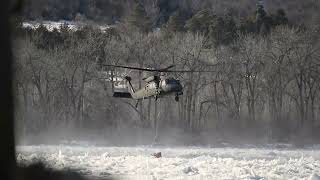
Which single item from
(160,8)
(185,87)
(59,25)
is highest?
(160,8)

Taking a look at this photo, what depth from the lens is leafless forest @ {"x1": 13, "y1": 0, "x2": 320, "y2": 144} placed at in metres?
51.0

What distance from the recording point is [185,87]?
53.6 meters

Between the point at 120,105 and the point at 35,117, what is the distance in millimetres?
7510

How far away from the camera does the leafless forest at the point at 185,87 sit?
2009 inches

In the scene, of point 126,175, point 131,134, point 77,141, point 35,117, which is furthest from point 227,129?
point 126,175

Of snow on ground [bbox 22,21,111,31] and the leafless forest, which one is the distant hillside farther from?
the leafless forest

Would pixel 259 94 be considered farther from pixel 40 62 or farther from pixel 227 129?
pixel 40 62

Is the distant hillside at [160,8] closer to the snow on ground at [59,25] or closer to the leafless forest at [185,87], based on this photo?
the snow on ground at [59,25]

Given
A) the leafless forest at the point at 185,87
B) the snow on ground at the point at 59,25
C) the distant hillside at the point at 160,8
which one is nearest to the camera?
the leafless forest at the point at 185,87

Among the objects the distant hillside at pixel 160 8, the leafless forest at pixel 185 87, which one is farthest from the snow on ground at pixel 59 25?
the leafless forest at pixel 185 87

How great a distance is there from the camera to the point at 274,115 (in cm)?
5303

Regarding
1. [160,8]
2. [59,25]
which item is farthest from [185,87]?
[160,8]

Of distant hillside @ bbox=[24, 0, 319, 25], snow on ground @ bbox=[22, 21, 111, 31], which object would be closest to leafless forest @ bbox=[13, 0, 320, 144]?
snow on ground @ bbox=[22, 21, 111, 31]

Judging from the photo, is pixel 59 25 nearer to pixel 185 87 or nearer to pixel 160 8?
pixel 160 8
